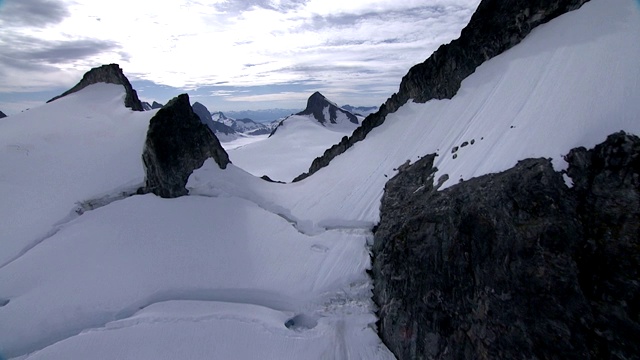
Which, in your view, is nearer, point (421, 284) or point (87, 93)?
point (421, 284)

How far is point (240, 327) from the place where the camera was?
15.3 meters

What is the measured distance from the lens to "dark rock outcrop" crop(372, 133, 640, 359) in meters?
10.4

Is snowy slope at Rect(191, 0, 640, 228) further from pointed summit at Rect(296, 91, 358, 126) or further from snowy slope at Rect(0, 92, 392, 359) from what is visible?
pointed summit at Rect(296, 91, 358, 126)

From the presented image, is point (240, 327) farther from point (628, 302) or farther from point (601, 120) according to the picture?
point (601, 120)

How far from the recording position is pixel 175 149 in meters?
26.2

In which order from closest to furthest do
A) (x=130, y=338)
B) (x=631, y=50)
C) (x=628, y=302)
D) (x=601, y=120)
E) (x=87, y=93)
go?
(x=628, y=302) < (x=601, y=120) < (x=130, y=338) < (x=631, y=50) < (x=87, y=93)

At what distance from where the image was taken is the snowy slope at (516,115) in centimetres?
1391

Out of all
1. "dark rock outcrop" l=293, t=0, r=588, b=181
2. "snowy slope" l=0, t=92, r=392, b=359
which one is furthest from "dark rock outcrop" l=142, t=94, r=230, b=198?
"dark rock outcrop" l=293, t=0, r=588, b=181

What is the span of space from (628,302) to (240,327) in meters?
14.7

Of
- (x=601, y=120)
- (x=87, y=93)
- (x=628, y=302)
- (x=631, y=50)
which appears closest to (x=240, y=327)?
(x=628, y=302)

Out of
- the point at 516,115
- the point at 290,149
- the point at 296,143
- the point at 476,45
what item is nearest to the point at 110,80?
the point at 476,45

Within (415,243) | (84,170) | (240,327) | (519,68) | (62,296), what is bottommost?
(240,327)

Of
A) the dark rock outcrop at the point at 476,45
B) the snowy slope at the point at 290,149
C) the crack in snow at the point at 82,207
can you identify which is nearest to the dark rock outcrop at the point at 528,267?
the dark rock outcrop at the point at 476,45

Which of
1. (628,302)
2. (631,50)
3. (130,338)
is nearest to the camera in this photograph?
(628,302)
